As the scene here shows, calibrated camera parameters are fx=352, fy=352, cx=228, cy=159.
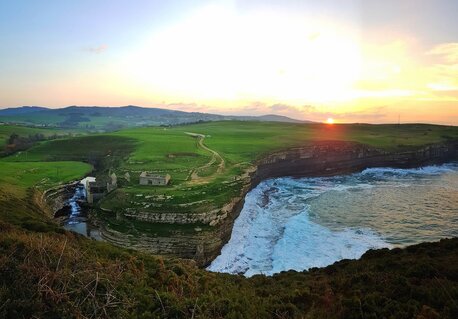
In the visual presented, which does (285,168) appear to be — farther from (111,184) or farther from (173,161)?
(111,184)

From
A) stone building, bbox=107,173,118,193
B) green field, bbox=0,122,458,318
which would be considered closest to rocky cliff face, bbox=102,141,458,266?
stone building, bbox=107,173,118,193

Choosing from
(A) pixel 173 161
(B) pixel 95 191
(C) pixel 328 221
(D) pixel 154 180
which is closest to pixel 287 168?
(A) pixel 173 161

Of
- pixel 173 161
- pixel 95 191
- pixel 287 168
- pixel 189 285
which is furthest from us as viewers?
pixel 287 168

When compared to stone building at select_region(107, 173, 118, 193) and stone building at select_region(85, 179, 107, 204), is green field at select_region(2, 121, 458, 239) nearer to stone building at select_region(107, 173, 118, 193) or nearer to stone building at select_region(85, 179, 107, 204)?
stone building at select_region(107, 173, 118, 193)

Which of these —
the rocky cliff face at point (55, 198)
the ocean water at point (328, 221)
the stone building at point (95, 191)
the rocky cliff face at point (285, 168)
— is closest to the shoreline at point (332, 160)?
the rocky cliff face at point (285, 168)

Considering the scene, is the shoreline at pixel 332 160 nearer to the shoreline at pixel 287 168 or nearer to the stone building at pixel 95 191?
the shoreline at pixel 287 168
